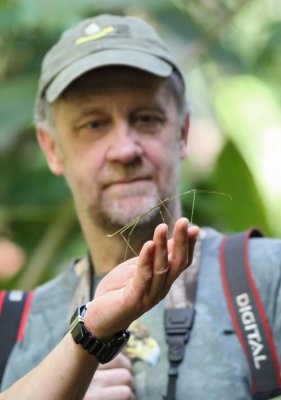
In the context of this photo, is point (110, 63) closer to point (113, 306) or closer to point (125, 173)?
point (125, 173)

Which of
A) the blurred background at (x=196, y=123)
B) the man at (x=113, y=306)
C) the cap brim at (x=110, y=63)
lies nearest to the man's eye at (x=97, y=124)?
the cap brim at (x=110, y=63)

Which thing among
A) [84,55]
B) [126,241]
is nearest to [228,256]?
[126,241]

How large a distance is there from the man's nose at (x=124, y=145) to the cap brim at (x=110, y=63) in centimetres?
17

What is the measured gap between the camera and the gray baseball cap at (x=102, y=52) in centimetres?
290

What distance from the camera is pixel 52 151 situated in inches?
125

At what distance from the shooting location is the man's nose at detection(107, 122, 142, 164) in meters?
2.78

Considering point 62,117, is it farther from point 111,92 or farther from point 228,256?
point 228,256

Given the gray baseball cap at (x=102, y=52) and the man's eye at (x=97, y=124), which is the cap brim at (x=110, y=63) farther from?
the man's eye at (x=97, y=124)

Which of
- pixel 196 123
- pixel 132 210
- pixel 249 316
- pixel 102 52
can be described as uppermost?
pixel 102 52

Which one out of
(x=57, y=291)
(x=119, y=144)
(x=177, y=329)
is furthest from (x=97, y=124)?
(x=177, y=329)

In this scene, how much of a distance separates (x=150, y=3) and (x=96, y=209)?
132 centimetres

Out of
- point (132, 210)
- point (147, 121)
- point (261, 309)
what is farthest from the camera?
point (147, 121)

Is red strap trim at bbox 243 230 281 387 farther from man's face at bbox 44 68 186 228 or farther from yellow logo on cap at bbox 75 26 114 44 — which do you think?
yellow logo on cap at bbox 75 26 114 44

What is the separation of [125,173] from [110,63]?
0.31 meters
